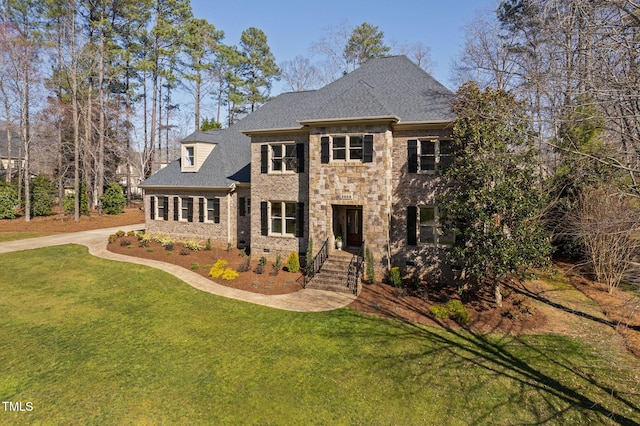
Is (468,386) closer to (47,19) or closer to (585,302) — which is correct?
(585,302)

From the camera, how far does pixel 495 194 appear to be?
38.6 feet

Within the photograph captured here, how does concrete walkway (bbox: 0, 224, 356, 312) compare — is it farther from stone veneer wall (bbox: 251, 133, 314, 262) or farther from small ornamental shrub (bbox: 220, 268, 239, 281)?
stone veneer wall (bbox: 251, 133, 314, 262)

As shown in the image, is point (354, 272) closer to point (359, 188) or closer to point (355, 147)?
point (359, 188)

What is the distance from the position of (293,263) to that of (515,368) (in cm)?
997

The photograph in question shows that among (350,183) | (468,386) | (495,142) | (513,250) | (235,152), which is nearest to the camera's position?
(468,386)

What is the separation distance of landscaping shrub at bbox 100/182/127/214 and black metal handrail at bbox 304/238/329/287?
92.5ft

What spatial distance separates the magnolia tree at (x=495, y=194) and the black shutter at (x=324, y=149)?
537 cm

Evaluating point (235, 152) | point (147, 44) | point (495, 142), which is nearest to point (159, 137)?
point (147, 44)

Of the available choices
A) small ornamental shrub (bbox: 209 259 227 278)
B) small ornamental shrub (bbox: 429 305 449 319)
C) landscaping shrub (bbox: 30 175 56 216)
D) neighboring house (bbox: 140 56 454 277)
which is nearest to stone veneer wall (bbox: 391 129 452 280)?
neighboring house (bbox: 140 56 454 277)

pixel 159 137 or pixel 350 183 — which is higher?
pixel 159 137

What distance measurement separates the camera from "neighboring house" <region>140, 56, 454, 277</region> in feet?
48.8

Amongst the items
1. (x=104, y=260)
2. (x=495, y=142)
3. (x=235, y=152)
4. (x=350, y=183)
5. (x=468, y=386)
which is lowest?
(x=468, y=386)

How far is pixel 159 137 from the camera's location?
140 feet

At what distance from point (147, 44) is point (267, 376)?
40918 mm
